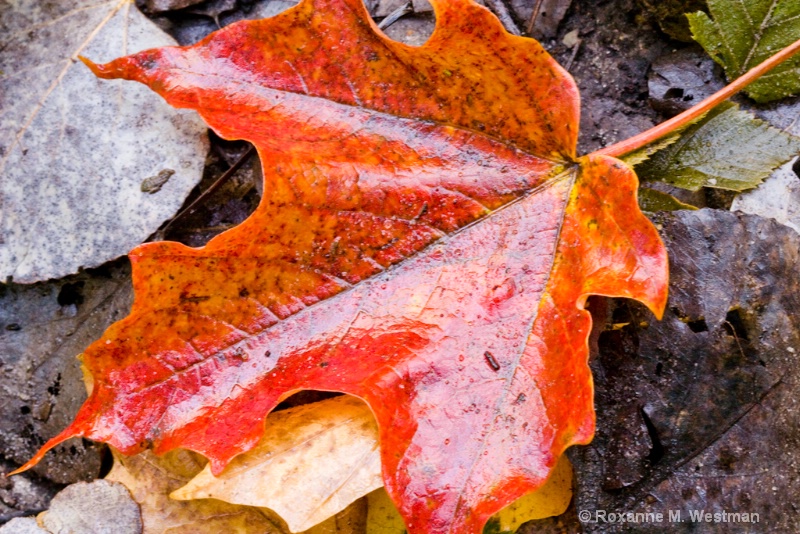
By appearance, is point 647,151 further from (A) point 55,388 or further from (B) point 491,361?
(A) point 55,388

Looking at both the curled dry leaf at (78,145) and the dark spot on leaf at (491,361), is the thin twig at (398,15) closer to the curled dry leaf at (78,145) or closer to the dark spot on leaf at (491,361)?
the curled dry leaf at (78,145)

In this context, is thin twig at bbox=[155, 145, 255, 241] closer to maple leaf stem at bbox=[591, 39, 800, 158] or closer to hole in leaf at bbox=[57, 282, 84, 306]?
hole in leaf at bbox=[57, 282, 84, 306]

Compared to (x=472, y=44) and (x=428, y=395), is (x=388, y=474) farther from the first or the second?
(x=472, y=44)

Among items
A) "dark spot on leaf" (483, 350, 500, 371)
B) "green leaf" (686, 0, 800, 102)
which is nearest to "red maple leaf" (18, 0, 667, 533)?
"dark spot on leaf" (483, 350, 500, 371)

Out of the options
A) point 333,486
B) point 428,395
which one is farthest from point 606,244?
point 333,486

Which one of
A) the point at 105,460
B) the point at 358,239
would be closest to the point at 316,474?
the point at 358,239

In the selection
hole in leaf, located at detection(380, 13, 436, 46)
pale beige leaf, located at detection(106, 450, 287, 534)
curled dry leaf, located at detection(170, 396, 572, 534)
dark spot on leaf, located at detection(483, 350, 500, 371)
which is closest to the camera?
dark spot on leaf, located at detection(483, 350, 500, 371)

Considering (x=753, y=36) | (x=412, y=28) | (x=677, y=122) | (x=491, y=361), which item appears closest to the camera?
(x=491, y=361)
